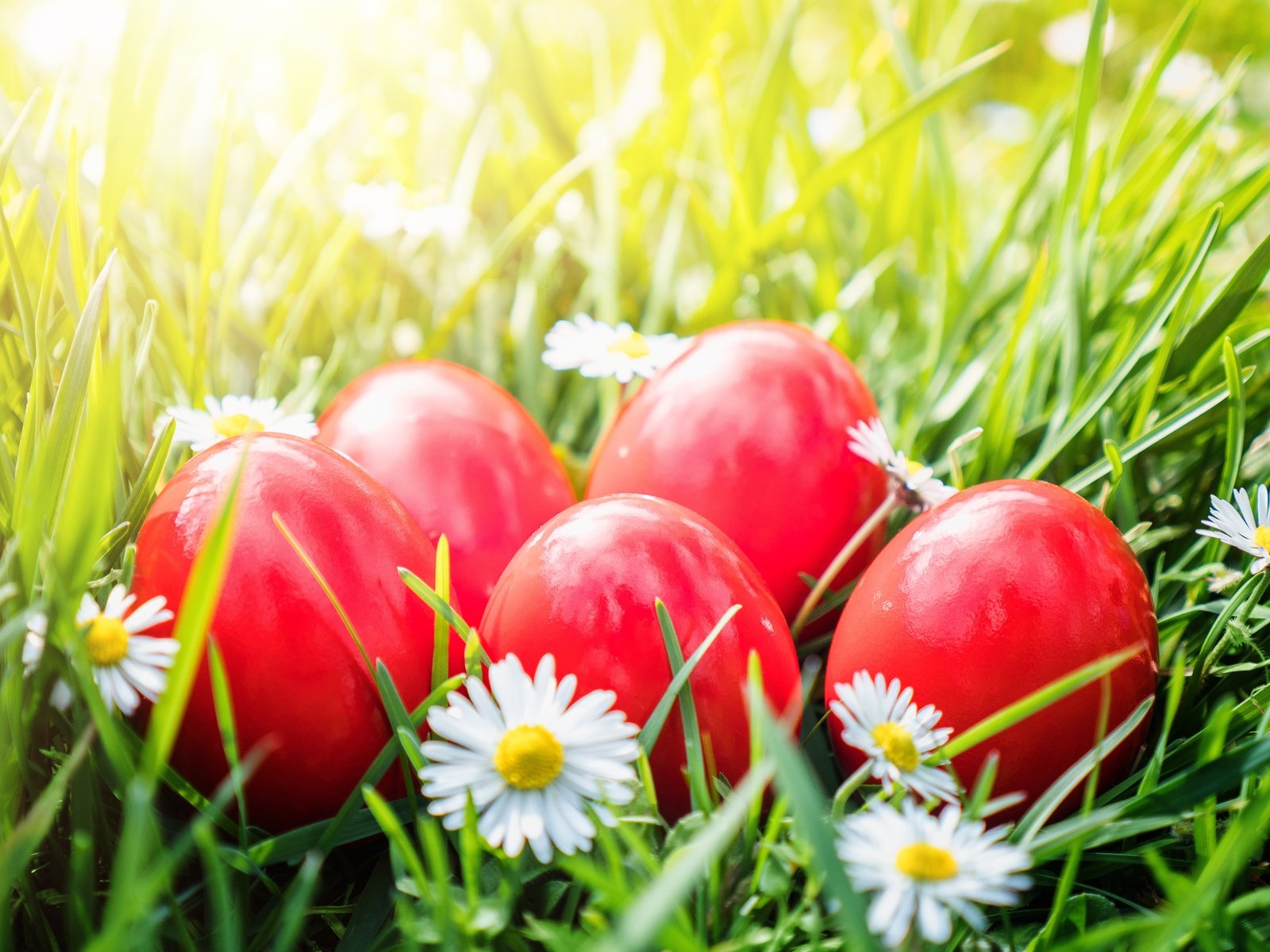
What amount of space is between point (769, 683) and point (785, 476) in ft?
0.52

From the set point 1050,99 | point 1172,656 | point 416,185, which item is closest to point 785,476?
point 1172,656

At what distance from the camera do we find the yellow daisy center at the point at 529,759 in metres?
0.41

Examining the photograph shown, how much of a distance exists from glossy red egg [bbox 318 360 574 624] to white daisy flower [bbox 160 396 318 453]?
3 centimetres

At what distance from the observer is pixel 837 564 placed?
1.97 ft

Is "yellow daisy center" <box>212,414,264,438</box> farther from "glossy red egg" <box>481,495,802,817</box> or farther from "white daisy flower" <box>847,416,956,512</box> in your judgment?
"white daisy flower" <box>847,416,956,512</box>

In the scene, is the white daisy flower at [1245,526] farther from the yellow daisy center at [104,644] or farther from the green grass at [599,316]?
the yellow daisy center at [104,644]

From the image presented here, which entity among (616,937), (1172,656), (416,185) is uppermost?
(416,185)

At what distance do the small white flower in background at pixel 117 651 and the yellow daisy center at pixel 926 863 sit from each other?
313 mm

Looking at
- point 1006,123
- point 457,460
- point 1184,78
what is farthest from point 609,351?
point 1006,123

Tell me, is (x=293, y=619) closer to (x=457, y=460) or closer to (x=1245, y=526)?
(x=457, y=460)

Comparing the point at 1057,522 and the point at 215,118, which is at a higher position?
the point at 215,118

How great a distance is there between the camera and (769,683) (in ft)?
1.70

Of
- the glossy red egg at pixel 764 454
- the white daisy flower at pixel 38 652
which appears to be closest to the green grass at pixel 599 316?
the white daisy flower at pixel 38 652

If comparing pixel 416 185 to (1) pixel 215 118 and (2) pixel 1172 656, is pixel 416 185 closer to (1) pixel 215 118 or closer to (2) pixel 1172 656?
(1) pixel 215 118
